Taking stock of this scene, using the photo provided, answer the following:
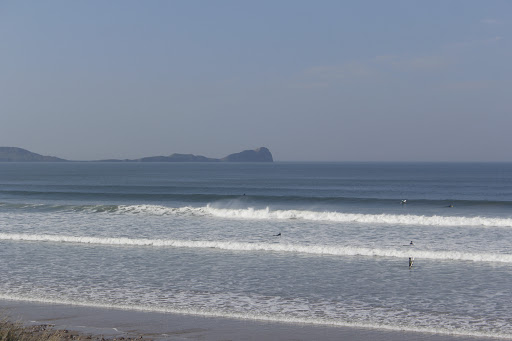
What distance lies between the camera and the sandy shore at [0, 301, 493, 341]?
1020 centimetres

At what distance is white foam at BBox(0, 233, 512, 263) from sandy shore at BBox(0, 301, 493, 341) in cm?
892

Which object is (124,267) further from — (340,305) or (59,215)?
(59,215)

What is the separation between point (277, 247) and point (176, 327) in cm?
1022

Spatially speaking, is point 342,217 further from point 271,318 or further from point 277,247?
point 271,318

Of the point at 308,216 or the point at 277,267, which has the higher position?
the point at 308,216

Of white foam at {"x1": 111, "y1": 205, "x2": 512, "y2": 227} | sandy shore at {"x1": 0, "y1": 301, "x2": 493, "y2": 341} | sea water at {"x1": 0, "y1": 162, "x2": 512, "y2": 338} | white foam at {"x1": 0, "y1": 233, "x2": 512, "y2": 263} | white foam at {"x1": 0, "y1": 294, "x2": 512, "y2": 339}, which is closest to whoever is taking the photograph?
sandy shore at {"x1": 0, "y1": 301, "x2": 493, "y2": 341}

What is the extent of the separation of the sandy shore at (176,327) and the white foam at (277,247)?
29.3ft

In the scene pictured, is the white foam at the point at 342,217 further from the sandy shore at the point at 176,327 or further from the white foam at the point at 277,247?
the sandy shore at the point at 176,327

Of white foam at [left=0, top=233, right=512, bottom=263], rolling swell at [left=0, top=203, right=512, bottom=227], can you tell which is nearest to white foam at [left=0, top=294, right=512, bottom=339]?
white foam at [left=0, top=233, right=512, bottom=263]

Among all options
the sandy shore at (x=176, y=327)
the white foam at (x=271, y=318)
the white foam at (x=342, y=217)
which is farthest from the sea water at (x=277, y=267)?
the sandy shore at (x=176, y=327)

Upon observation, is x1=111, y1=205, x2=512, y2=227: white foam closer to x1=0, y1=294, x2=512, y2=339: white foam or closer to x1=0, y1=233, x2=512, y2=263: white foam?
x1=0, y1=233, x2=512, y2=263: white foam

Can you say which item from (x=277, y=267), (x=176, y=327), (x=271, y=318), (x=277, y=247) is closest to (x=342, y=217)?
(x=277, y=247)

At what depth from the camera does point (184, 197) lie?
48.3m

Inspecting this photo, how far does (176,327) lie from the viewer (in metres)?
10.9
